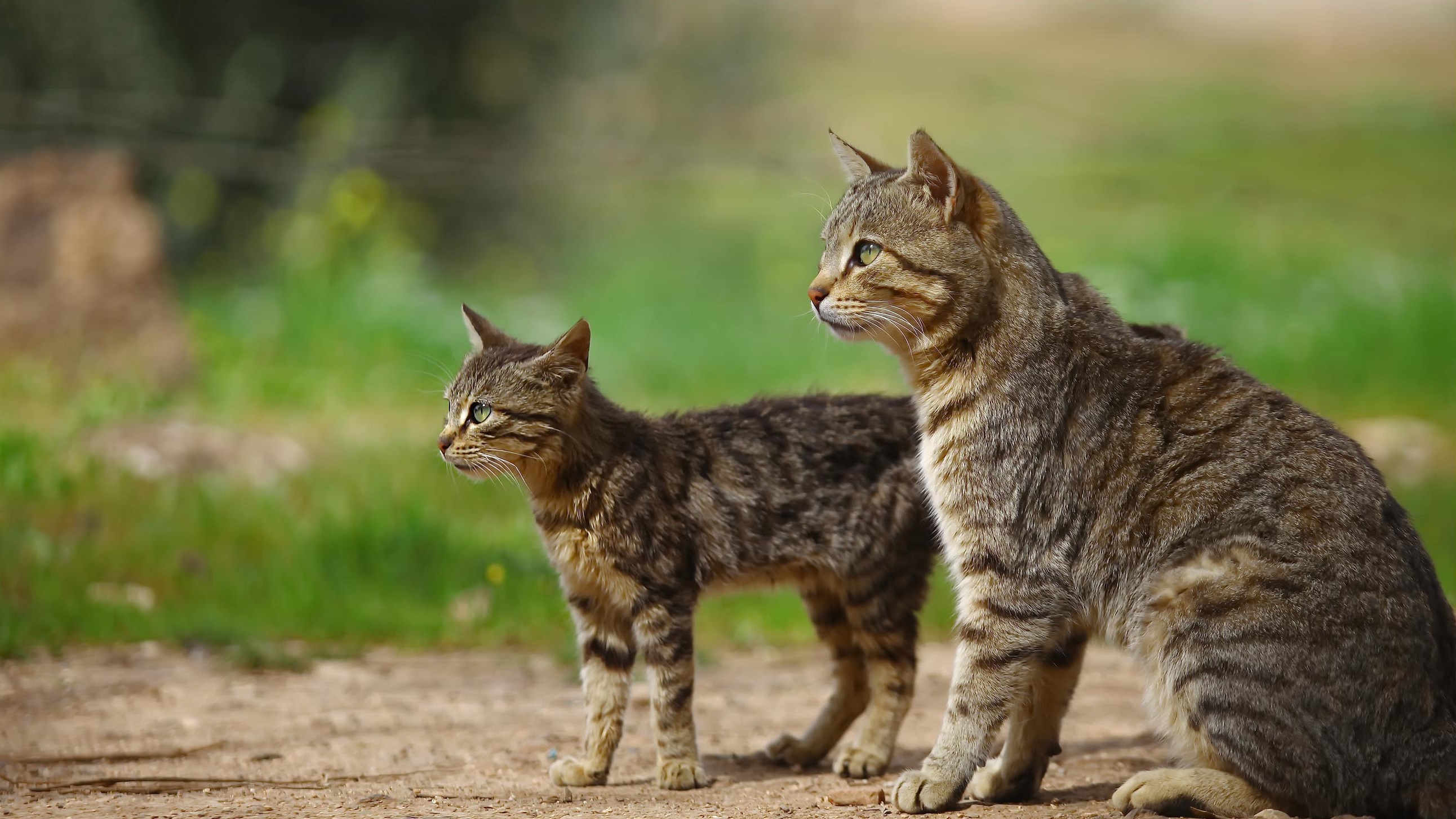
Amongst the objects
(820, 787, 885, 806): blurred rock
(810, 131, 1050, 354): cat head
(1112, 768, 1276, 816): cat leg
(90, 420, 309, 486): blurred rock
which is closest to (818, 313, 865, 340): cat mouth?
(810, 131, 1050, 354): cat head

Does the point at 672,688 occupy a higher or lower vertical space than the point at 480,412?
lower

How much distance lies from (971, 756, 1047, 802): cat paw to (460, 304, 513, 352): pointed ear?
7.42 ft

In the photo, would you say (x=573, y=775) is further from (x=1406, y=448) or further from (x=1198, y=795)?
(x=1406, y=448)

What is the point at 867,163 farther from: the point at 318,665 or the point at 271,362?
the point at 271,362

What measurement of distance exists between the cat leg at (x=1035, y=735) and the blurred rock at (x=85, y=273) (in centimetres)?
699

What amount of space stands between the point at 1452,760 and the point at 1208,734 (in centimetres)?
61

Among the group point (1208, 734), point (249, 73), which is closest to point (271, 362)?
point (249, 73)

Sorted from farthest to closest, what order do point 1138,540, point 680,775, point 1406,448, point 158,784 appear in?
point 1406,448
point 680,775
point 158,784
point 1138,540

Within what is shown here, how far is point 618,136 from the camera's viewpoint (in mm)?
16016

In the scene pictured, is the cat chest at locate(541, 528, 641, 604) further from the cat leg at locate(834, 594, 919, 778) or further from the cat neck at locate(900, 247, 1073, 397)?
the cat neck at locate(900, 247, 1073, 397)

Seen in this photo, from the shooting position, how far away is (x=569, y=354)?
15.9ft

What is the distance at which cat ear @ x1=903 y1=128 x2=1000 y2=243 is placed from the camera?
4.30m

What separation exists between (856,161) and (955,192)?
0.63 m

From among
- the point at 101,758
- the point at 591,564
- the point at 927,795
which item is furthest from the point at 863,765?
the point at 101,758
